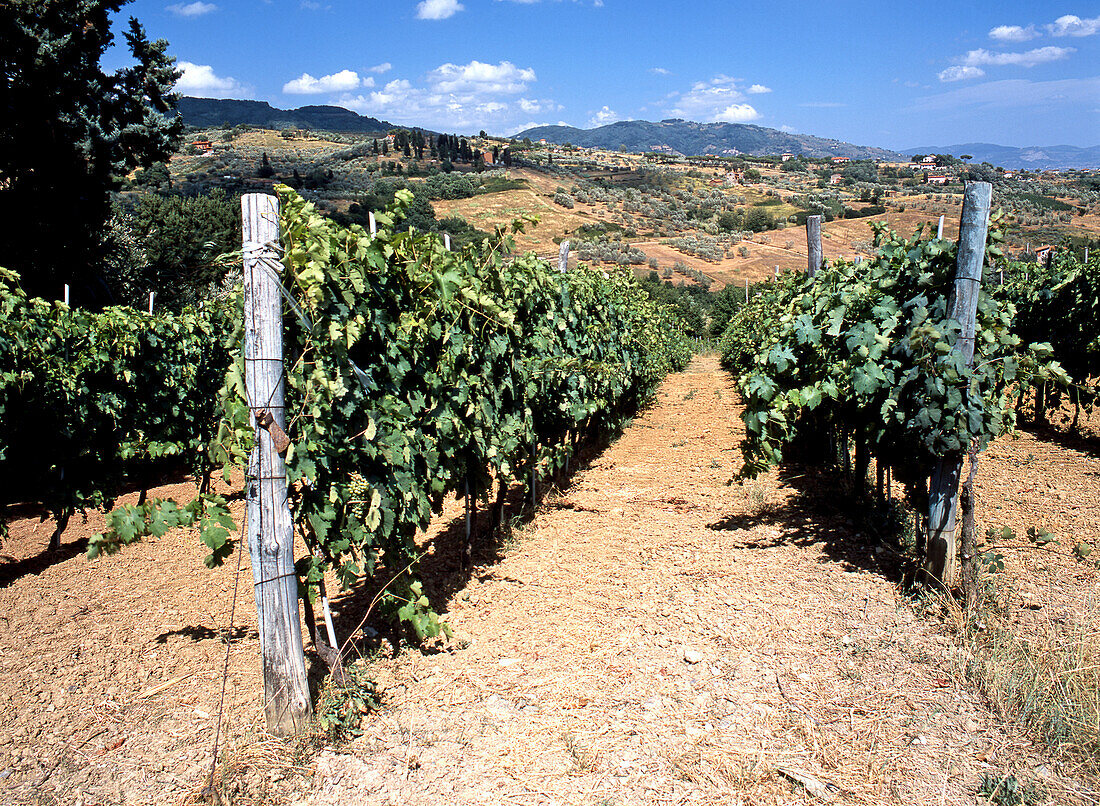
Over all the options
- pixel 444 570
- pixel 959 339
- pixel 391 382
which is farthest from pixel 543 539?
pixel 959 339

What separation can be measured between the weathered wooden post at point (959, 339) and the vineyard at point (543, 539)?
1.5 inches

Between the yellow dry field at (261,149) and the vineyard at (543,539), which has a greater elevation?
the yellow dry field at (261,149)

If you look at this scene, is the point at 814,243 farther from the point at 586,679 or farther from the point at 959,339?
the point at 586,679

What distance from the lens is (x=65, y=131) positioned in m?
15.6

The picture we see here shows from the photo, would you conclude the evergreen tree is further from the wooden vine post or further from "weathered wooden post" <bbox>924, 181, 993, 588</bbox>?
"weathered wooden post" <bbox>924, 181, 993, 588</bbox>

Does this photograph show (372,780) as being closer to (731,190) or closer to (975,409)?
(975,409)

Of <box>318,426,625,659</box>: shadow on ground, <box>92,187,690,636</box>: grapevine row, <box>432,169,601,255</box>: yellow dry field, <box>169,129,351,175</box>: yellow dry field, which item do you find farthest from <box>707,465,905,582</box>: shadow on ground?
<box>169,129,351,175</box>: yellow dry field

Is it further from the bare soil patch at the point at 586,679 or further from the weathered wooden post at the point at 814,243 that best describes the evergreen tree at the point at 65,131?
the weathered wooden post at the point at 814,243

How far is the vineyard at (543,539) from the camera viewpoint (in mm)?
2783

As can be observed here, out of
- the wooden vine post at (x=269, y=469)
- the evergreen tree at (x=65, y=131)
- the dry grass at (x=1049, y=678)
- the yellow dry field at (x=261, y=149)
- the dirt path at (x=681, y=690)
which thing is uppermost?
the yellow dry field at (x=261, y=149)

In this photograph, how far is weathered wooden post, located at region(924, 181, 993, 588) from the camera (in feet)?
12.2

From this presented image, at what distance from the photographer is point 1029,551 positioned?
458 centimetres

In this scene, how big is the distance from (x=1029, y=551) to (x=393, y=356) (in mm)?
4357

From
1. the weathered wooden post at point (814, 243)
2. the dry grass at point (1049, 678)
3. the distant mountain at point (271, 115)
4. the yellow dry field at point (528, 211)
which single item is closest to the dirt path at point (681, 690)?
the dry grass at point (1049, 678)
